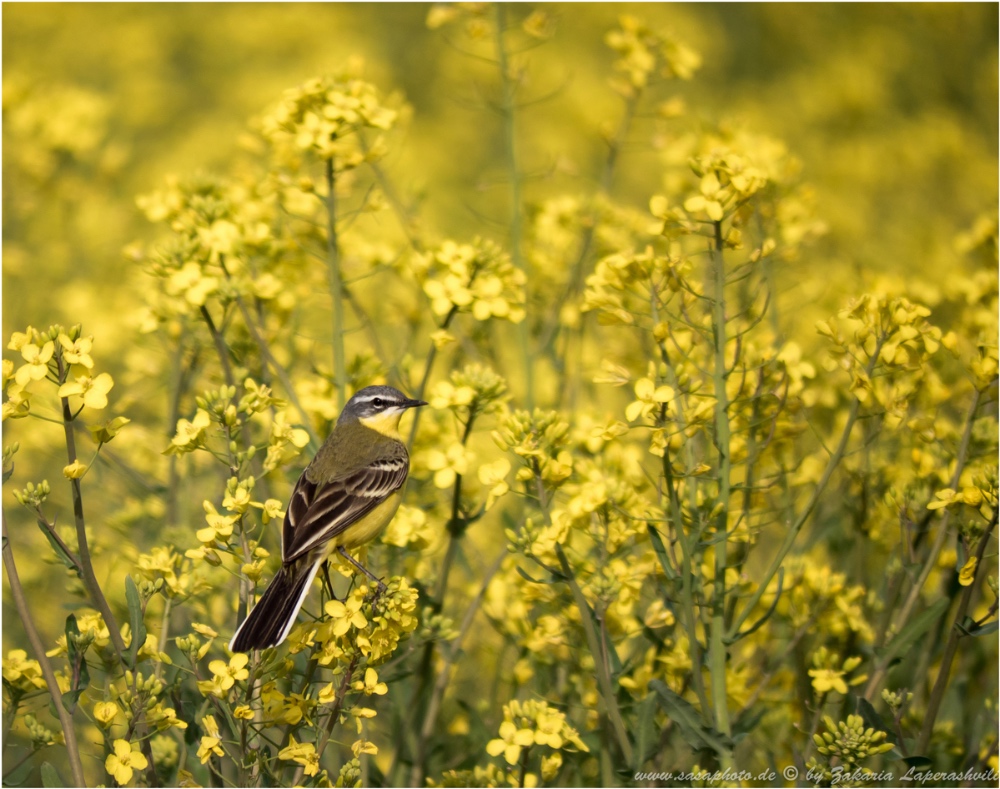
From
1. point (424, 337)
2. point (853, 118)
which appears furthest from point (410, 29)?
point (424, 337)

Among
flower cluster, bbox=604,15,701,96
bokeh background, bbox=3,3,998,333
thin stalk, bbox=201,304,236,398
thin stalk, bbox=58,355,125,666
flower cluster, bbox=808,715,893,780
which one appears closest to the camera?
thin stalk, bbox=58,355,125,666

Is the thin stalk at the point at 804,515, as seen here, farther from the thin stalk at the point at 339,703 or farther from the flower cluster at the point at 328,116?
the flower cluster at the point at 328,116

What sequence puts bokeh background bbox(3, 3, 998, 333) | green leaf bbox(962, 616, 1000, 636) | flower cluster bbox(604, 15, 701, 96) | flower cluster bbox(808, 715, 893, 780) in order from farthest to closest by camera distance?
bokeh background bbox(3, 3, 998, 333) < flower cluster bbox(604, 15, 701, 96) < green leaf bbox(962, 616, 1000, 636) < flower cluster bbox(808, 715, 893, 780)

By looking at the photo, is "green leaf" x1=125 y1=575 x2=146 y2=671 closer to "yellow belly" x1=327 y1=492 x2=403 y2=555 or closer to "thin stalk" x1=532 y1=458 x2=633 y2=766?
"yellow belly" x1=327 y1=492 x2=403 y2=555

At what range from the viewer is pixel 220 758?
139 inches

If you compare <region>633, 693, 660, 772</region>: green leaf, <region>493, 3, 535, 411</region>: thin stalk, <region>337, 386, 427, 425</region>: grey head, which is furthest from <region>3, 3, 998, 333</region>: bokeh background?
<region>633, 693, 660, 772</region>: green leaf

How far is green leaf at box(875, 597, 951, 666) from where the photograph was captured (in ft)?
11.7

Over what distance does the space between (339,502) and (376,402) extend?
738mm

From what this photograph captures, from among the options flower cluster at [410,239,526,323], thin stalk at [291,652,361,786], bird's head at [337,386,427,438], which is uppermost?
flower cluster at [410,239,526,323]

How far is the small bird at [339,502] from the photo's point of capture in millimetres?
2957

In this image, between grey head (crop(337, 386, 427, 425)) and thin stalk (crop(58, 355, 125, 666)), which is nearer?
thin stalk (crop(58, 355, 125, 666))

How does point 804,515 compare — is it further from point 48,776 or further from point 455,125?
point 455,125

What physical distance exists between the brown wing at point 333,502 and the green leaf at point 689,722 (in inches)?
47.3

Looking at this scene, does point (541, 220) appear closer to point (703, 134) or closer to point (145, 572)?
point (703, 134)
